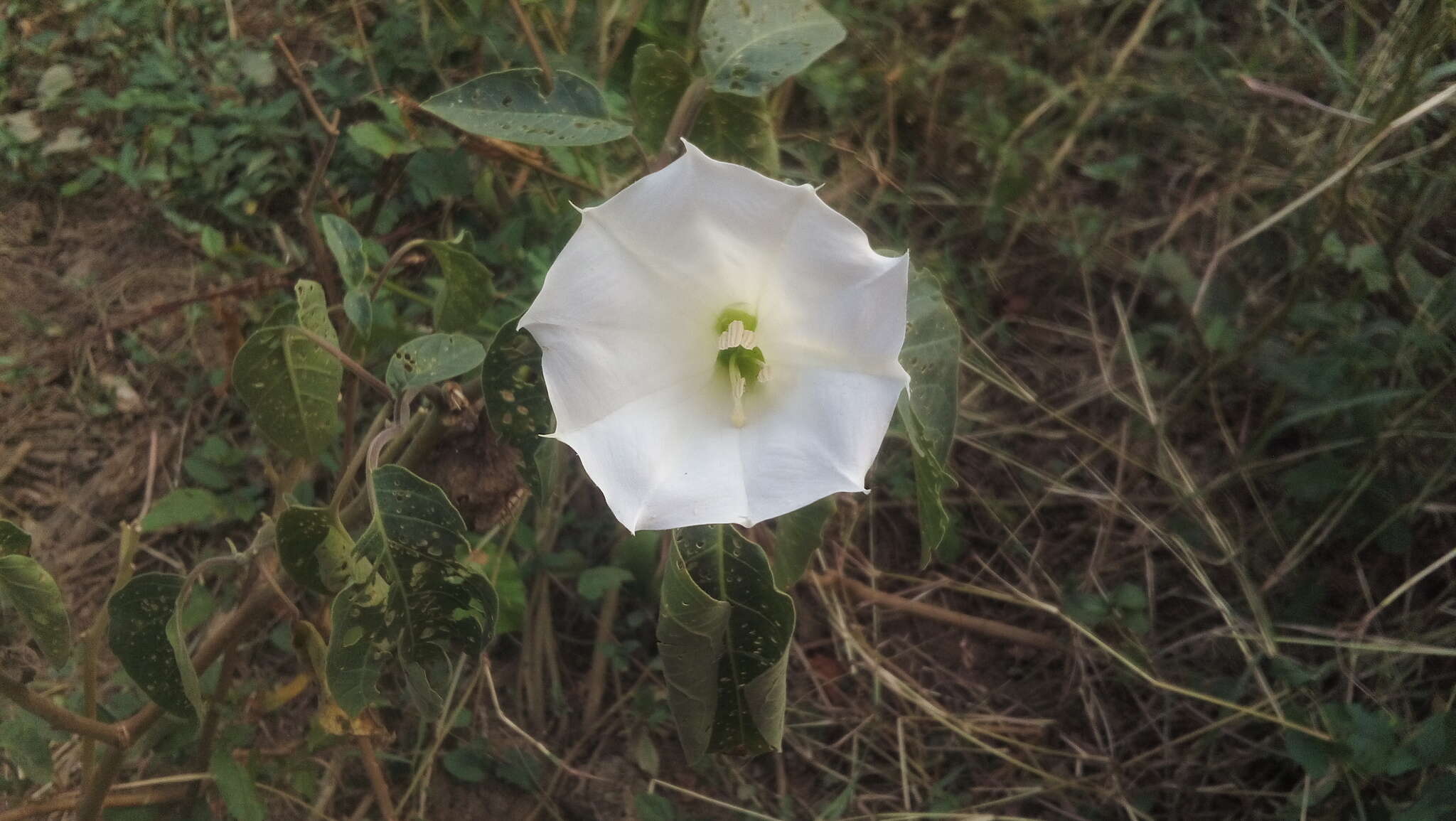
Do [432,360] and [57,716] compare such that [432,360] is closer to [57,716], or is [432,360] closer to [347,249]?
[347,249]

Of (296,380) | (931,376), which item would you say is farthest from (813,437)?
(296,380)

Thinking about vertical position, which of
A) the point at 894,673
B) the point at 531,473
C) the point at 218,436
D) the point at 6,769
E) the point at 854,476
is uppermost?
the point at 854,476

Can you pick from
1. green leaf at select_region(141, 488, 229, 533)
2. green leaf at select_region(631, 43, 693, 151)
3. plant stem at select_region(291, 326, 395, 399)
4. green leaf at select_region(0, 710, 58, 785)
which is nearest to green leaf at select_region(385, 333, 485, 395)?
plant stem at select_region(291, 326, 395, 399)

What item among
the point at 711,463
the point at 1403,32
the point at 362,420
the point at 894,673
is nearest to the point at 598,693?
the point at 894,673

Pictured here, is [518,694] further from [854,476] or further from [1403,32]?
[1403,32]

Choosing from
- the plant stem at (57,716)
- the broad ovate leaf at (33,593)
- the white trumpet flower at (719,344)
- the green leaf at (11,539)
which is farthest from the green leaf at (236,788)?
the white trumpet flower at (719,344)

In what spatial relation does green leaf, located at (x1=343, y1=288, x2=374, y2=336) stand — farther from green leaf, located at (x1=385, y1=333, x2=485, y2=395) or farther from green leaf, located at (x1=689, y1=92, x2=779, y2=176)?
green leaf, located at (x1=689, y1=92, x2=779, y2=176)

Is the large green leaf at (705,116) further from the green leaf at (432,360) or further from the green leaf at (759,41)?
the green leaf at (432,360)
